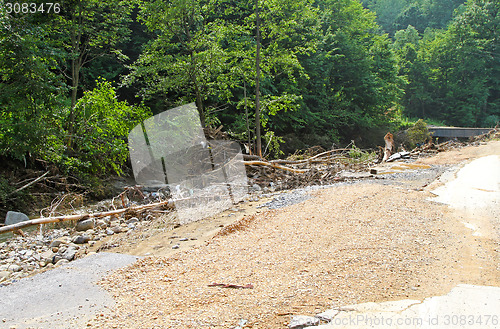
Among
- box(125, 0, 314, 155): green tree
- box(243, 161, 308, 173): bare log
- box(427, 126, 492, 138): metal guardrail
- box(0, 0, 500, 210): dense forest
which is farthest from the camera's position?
box(427, 126, 492, 138): metal guardrail

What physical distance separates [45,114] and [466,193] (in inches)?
389

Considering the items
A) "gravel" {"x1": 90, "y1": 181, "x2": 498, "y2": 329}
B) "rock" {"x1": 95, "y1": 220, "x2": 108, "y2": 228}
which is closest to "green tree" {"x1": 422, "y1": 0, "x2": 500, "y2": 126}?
"gravel" {"x1": 90, "y1": 181, "x2": 498, "y2": 329}

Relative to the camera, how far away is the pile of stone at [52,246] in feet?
16.5

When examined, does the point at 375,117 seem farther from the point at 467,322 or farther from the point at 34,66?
the point at 467,322

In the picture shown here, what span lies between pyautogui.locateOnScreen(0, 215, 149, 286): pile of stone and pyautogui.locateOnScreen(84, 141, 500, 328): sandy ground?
3.21 feet

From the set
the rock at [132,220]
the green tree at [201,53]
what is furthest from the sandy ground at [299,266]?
the green tree at [201,53]

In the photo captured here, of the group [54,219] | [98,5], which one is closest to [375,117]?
[98,5]

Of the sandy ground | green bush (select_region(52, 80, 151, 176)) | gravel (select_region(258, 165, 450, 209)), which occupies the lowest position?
gravel (select_region(258, 165, 450, 209))

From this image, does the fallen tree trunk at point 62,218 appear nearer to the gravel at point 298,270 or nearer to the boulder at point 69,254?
the boulder at point 69,254

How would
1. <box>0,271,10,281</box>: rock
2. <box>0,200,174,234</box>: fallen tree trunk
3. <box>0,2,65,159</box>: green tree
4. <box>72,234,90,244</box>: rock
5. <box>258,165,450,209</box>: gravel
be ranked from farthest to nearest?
1. <box>0,2,65,159</box>: green tree
2. <box>258,165,450,209</box>: gravel
3. <box>0,200,174,234</box>: fallen tree trunk
4. <box>72,234,90,244</box>: rock
5. <box>0,271,10,281</box>: rock

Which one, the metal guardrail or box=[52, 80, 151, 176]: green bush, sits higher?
box=[52, 80, 151, 176]: green bush

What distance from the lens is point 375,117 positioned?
26.3 metres

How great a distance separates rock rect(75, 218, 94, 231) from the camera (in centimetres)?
686

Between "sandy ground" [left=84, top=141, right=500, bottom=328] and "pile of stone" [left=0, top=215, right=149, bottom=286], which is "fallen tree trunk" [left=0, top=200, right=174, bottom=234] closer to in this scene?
"pile of stone" [left=0, top=215, right=149, bottom=286]
